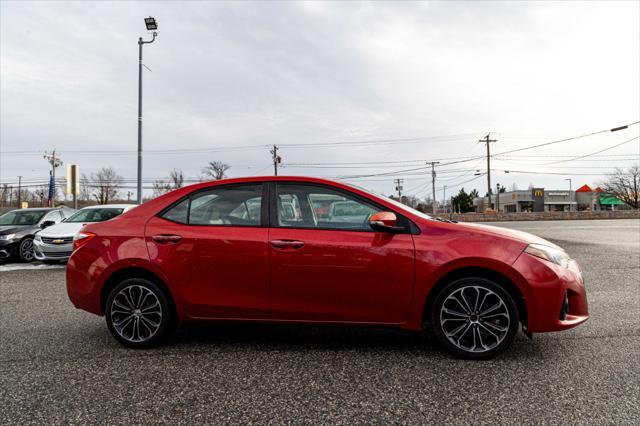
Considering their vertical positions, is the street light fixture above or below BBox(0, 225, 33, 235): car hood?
above

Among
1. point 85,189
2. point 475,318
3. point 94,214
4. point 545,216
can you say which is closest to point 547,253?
point 475,318

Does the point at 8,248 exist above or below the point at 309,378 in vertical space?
above

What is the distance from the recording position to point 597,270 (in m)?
7.99

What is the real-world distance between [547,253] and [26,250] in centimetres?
1185

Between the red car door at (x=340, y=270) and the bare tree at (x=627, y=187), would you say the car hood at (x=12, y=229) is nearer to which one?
the red car door at (x=340, y=270)

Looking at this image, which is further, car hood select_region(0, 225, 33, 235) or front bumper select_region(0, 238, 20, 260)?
car hood select_region(0, 225, 33, 235)

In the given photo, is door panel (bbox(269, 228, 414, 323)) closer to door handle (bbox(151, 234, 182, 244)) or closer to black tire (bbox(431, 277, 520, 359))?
black tire (bbox(431, 277, 520, 359))

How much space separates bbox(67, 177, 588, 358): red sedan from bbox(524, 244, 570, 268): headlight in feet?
0.04

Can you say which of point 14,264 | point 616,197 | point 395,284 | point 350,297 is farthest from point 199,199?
point 616,197

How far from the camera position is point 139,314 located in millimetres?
3627

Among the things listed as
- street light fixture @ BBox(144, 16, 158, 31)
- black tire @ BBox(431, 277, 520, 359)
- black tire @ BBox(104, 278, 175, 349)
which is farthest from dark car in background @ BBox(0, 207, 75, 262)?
black tire @ BBox(431, 277, 520, 359)

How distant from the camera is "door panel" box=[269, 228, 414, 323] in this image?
329 centimetres

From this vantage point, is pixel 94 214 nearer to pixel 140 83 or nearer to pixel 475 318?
pixel 140 83

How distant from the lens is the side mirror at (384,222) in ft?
10.7
